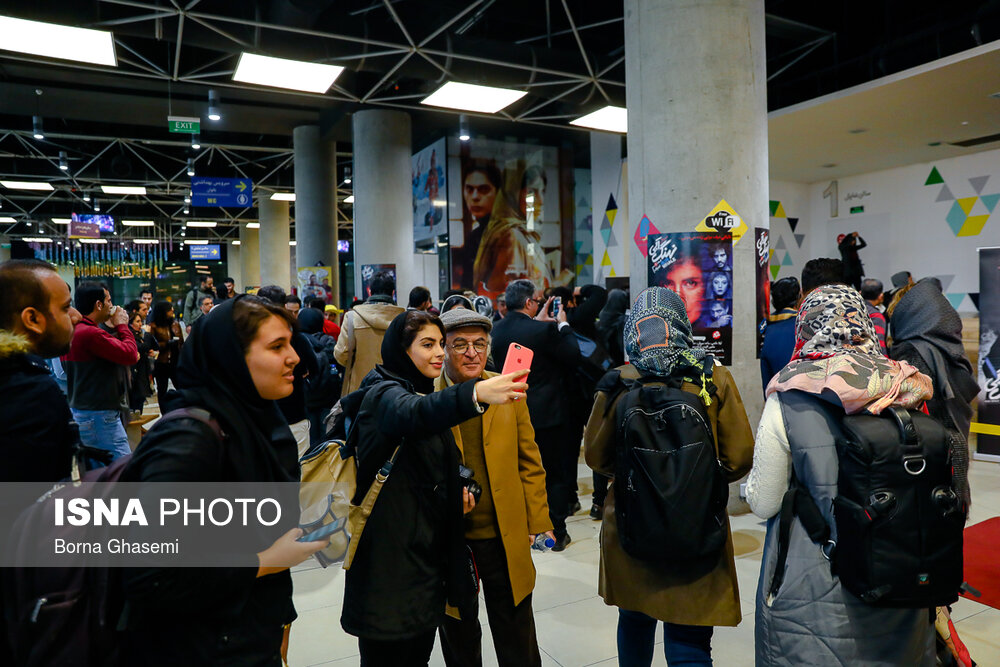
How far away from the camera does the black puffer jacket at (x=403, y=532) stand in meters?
1.87

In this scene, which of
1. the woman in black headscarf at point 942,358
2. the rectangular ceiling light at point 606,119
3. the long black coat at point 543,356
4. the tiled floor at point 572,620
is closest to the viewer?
the woman in black headscarf at point 942,358

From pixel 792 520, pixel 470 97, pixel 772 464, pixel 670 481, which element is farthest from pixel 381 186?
pixel 792 520

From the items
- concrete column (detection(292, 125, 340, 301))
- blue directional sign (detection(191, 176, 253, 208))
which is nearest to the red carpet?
concrete column (detection(292, 125, 340, 301))

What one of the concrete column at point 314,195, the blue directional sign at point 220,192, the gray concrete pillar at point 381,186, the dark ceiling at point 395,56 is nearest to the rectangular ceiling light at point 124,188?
the dark ceiling at point 395,56

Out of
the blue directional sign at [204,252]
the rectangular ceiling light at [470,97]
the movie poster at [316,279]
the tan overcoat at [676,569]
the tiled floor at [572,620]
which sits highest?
the blue directional sign at [204,252]

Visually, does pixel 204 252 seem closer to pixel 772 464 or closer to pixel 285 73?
pixel 285 73

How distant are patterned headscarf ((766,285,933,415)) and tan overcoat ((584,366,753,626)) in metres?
0.32

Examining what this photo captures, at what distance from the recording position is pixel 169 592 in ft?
4.11

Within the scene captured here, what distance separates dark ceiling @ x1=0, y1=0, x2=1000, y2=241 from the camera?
7.50 m

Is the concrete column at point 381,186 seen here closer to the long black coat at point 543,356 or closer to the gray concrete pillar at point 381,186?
the gray concrete pillar at point 381,186

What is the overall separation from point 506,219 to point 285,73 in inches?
257

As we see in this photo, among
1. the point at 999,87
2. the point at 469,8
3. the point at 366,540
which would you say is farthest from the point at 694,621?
the point at 999,87

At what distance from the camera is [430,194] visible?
46.8ft

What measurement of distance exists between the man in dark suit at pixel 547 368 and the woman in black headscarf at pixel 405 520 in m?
2.10
